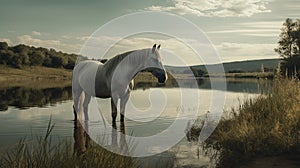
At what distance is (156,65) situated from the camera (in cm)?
573

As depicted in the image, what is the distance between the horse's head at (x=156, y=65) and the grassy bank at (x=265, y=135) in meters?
1.85

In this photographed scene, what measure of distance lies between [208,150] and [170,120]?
464 cm

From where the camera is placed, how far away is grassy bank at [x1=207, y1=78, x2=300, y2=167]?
5.78 m

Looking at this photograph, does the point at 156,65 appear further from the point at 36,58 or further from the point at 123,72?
the point at 36,58

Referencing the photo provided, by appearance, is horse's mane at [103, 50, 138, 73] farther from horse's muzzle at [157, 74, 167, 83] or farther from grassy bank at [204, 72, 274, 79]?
grassy bank at [204, 72, 274, 79]

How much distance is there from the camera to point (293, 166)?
16.2 feet

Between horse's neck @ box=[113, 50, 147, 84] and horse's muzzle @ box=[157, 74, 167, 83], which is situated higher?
horse's neck @ box=[113, 50, 147, 84]

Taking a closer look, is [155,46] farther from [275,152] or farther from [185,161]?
[275,152]

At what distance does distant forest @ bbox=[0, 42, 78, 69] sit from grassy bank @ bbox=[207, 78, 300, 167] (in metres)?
73.1

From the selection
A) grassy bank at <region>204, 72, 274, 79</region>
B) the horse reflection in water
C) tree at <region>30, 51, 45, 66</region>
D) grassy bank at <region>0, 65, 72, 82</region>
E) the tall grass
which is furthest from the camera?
tree at <region>30, 51, 45, 66</region>

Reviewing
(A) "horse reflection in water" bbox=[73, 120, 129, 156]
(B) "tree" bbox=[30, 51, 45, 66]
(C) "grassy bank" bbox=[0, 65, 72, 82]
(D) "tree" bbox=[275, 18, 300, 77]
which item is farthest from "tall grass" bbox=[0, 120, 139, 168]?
(B) "tree" bbox=[30, 51, 45, 66]

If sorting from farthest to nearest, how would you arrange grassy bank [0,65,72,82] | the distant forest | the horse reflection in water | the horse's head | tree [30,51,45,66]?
tree [30,51,45,66] → the distant forest → grassy bank [0,65,72,82] → the horse's head → the horse reflection in water

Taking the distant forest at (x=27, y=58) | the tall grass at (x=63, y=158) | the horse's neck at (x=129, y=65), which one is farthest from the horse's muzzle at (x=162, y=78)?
the distant forest at (x=27, y=58)

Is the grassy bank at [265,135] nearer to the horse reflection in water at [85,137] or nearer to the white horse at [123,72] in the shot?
the horse reflection in water at [85,137]
